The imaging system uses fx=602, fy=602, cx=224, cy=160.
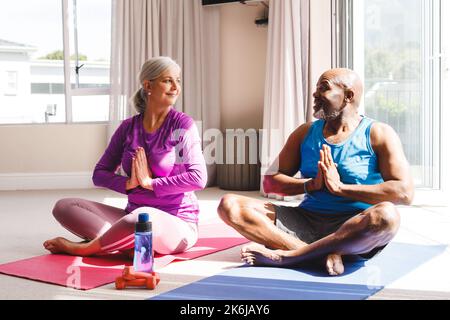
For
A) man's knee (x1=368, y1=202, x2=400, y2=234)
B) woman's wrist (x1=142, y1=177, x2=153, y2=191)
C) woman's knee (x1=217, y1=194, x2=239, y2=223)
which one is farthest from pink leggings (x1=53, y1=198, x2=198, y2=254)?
man's knee (x1=368, y1=202, x2=400, y2=234)

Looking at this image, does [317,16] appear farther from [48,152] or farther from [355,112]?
[48,152]

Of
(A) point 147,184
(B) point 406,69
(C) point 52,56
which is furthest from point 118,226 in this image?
(C) point 52,56

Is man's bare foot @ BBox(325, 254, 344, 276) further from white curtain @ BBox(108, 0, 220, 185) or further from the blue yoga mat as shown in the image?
white curtain @ BBox(108, 0, 220, 185)

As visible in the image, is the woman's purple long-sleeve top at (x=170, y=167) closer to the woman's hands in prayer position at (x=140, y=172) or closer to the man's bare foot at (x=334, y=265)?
the woman's hands in prayer position at (x=140, y=172)

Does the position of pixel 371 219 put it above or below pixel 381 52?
below

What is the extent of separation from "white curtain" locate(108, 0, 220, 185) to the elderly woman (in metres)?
2.56

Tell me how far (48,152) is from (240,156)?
71.3 inches

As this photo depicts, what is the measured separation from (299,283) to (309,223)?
16.6 inches

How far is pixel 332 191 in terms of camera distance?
250 centimetres

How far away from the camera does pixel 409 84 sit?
444 cm

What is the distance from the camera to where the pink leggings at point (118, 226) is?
105 inches
